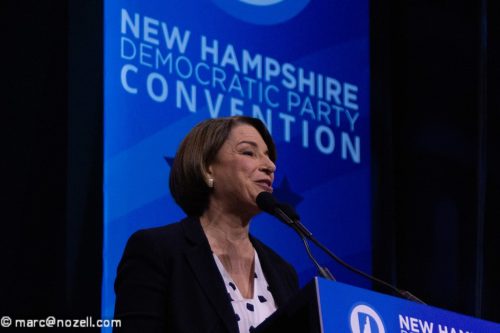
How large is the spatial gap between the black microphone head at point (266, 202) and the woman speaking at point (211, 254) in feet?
0.36

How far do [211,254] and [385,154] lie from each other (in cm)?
216

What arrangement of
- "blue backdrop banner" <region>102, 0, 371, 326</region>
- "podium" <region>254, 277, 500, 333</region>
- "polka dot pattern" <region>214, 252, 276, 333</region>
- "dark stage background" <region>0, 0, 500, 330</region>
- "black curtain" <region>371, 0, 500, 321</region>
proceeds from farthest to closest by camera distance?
"black curtain" <region>371, 0, 500, 321</region> → "blue backdrop banner" <region>102, 0, 371, 326</region> → "dark stage background" <region>0, 0, 500, 330</region> → "polka dot pattern" <region>214, 252, 276, 333</region> → "podium" <region>254, 277, 500, 333</region>

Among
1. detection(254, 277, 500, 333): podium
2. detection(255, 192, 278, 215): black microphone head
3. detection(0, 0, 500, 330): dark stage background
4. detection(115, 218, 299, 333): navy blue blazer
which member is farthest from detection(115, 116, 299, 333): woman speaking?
detection(0, 0, 500, 330): dark stage background

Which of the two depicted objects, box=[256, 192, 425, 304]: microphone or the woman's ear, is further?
the woman's ear

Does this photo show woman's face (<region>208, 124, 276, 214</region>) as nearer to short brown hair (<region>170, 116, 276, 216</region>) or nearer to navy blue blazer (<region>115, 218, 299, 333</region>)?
short brown hair (<region>170, 116, 276, 216</region>)

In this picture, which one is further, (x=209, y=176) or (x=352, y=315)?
(x=209, y=176)

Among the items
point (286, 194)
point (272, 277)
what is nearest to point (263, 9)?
point (286, 194)

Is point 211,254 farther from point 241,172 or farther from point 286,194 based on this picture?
point 286,194

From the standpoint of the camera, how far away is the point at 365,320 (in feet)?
6.03

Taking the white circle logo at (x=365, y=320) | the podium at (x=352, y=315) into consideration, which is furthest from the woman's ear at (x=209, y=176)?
the white circle logo at (x=365, y=320)

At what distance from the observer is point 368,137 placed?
4.46 m

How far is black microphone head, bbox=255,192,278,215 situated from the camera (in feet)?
8.01

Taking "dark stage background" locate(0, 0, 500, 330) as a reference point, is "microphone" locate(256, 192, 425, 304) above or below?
below
